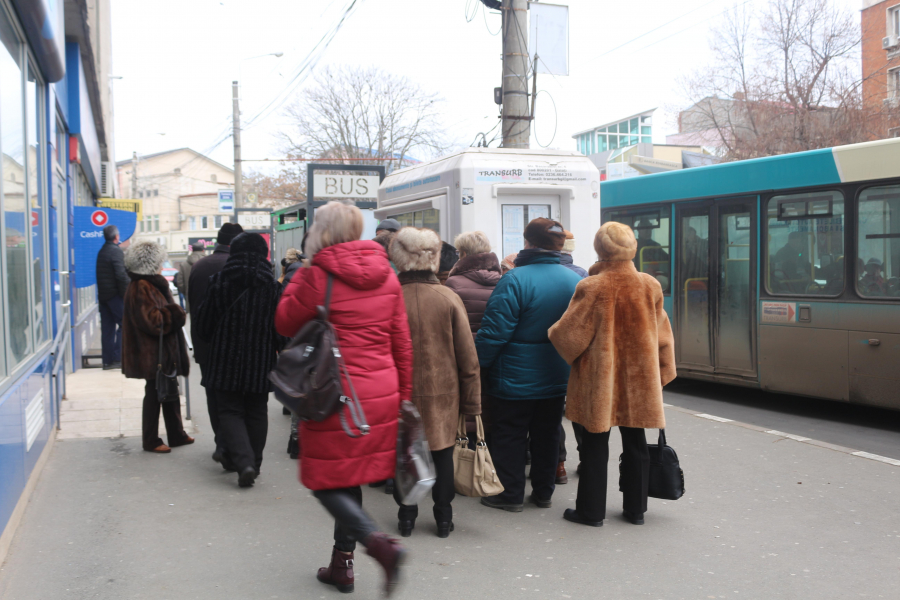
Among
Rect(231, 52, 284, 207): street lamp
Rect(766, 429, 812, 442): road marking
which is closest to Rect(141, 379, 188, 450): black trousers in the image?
Rect(766, 429, 812, 442): road marking

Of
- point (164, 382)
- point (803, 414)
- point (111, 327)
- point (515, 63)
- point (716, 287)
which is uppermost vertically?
point (515, 63)

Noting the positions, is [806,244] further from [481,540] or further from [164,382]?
[164,382]

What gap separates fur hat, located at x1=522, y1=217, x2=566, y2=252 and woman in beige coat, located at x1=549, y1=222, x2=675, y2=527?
0.29 m

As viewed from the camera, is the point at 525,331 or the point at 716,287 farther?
the point at 716,287

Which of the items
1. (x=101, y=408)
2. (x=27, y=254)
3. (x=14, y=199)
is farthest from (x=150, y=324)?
(x=101, y=408)

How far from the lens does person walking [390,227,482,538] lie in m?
4.45

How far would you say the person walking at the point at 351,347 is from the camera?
3463 millimetres

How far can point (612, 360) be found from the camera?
4.58 m

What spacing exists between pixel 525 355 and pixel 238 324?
2022 mm

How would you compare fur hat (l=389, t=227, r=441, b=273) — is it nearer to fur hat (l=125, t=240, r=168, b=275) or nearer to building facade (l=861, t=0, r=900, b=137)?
fur hat (l=125, t=240, r=168, b=275)

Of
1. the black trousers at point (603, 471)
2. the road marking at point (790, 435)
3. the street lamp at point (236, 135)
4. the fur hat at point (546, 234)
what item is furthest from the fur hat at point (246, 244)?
the street lamp at point (236, 135)

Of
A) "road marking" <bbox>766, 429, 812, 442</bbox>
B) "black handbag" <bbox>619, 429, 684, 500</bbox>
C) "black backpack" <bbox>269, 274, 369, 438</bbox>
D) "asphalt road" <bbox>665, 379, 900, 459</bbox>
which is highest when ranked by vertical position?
"black backpack" <bbox>269, 274, 369, 438</bbox>

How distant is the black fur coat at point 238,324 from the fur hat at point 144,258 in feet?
3.62

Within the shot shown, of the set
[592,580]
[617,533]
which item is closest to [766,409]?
[617,533]
